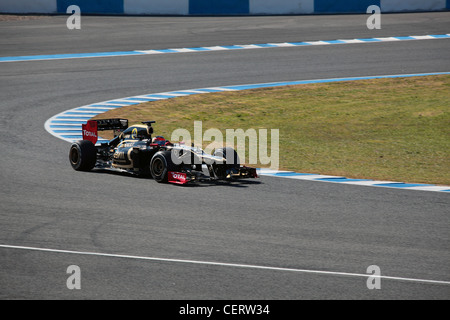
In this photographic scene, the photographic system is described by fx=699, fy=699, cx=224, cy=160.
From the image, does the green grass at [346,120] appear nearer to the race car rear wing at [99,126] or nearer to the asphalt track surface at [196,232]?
the asphalt track surface at [196,232]

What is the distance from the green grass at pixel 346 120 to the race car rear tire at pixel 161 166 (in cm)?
279

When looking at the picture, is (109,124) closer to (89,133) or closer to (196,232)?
(89,133)

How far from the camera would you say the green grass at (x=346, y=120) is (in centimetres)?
1375

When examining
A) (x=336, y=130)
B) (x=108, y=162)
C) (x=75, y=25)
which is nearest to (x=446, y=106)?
(x=336, y=130)

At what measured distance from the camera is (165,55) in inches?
953

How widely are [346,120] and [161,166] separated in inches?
291

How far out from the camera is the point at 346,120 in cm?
1772

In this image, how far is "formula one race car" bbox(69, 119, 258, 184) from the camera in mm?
11617

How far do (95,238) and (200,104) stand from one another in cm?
1072

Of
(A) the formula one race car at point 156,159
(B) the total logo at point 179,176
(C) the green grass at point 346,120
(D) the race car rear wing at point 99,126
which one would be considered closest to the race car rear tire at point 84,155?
(A) the formula one race car at point 156,159

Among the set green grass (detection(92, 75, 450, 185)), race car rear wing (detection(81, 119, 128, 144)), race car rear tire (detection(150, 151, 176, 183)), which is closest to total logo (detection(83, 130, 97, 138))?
race car rear wing (detection(81, 119, 128, 144))

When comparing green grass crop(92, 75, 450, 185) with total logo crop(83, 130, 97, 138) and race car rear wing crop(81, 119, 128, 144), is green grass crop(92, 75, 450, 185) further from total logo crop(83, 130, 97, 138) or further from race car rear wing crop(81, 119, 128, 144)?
total logo crop(83, 130, 97, 138)

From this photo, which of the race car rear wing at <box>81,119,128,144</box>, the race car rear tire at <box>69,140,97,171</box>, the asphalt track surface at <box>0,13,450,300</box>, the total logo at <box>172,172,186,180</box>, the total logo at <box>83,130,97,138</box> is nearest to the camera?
the asphalt track surface at <box>0,13,450,300</box>

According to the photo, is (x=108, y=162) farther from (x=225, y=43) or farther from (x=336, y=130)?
(x=225, y=43)
